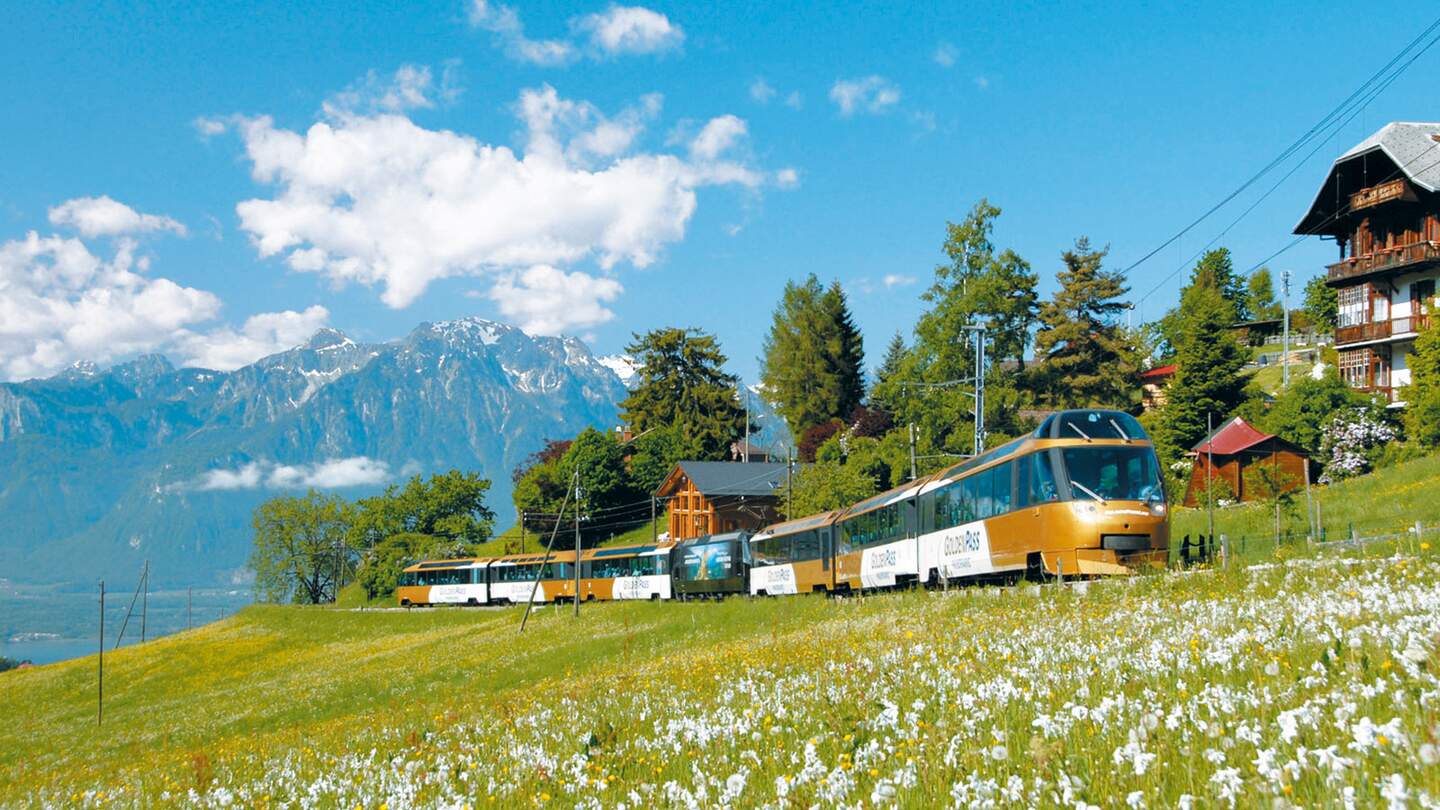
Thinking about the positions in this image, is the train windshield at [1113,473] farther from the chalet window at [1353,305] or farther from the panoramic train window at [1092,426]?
the chalet window at [1353,305]

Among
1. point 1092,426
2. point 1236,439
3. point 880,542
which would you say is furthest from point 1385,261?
point 1092,426

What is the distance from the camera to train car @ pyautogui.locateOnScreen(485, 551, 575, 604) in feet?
235

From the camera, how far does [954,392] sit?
6375 centimetres

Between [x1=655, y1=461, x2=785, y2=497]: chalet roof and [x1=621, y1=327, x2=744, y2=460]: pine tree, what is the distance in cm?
1791

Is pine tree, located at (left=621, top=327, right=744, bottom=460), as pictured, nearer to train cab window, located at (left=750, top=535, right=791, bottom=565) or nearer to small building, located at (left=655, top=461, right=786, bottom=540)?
small building, located at (left=655, top=461, right=786, bottom=540)

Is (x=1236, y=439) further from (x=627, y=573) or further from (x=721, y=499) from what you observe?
(x=721, y=499)

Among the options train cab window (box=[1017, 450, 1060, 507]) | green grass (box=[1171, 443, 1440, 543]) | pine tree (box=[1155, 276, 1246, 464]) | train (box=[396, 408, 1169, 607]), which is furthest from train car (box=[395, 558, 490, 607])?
train cab window (box=[1017, 450, 1060, 507])

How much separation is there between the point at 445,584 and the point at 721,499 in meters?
23.8

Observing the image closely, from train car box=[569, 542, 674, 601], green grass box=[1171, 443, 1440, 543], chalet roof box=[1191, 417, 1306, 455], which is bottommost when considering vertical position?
train car box=[569, 542, 674, 601]

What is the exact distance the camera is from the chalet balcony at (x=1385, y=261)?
5777 cm

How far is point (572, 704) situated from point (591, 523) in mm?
89281

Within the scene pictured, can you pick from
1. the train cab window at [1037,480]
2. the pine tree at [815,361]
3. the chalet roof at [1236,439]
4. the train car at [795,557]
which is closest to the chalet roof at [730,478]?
the pine tree at [815,361]

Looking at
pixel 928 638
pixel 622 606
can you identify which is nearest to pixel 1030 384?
pixel 622 606

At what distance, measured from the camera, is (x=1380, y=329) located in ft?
201
